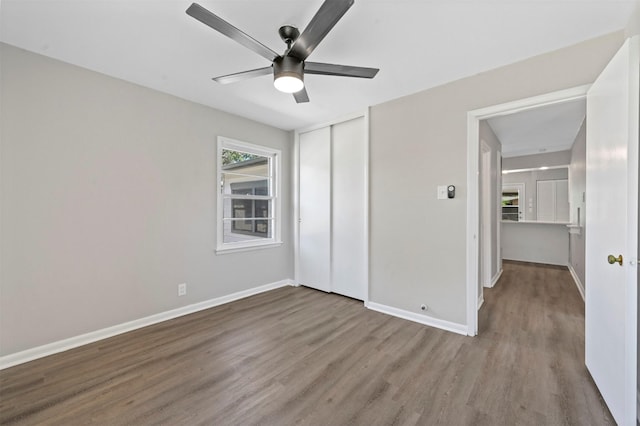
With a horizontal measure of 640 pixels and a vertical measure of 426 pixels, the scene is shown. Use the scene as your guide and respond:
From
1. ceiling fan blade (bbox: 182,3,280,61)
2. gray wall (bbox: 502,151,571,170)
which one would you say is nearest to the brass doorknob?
ceiling fan blade (bbox: 182,3,280,61)

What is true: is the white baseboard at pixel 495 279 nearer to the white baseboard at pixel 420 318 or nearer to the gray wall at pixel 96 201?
the white baseboard at pixel 420 318

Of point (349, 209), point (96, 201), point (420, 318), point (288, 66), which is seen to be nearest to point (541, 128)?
point (349, 209)

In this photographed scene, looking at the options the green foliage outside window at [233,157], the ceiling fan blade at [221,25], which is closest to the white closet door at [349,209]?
the green foliage outside window at [233,157]

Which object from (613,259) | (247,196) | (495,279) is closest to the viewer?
(613,259)

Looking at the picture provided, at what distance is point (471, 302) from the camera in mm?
2621

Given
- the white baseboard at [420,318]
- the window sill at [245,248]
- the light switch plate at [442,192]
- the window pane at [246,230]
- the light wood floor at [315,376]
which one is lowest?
the light wood floor at [315,376]

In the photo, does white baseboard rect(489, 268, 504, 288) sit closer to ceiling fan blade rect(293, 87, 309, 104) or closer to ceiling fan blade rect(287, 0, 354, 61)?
ceiling fan blade rect(293, 87, 309, 104)

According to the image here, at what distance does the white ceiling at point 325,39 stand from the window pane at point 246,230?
1788mm

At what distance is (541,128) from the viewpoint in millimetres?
3959

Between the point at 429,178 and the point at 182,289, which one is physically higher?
the point at 429,178

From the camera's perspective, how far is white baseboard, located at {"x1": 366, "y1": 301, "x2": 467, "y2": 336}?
269cm

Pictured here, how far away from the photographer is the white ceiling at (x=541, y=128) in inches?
128

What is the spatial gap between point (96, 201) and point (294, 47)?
2316mm

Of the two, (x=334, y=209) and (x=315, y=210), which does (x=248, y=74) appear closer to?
(x=334, y=209)
